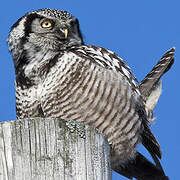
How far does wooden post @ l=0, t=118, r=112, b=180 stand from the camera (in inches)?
117

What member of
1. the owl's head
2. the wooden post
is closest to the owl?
the owl's head

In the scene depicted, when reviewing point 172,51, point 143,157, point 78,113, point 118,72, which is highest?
point 172,51

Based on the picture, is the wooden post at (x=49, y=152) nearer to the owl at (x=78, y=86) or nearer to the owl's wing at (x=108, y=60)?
the owl at (x=78, y=86)

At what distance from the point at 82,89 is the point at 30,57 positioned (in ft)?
3.71

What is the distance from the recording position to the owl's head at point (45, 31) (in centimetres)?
639

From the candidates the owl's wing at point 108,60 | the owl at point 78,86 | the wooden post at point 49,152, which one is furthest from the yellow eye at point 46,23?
the wooden post at point 49,152

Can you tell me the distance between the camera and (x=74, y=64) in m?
5.76

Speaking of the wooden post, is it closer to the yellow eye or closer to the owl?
the owl

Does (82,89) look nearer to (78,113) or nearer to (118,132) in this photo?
(78,113)

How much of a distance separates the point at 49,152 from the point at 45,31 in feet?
11.9

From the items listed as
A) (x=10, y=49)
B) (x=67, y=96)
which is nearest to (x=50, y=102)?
(x=67, y=96)

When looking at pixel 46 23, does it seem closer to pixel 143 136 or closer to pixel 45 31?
pixel 45 31

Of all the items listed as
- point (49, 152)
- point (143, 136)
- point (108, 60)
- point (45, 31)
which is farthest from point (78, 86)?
point (49, 152)

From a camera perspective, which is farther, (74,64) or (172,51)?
(172,51)
